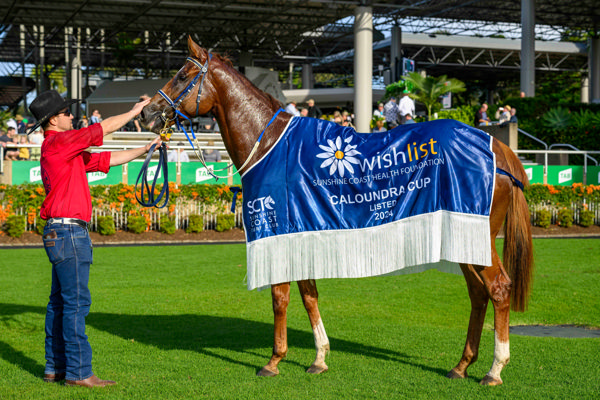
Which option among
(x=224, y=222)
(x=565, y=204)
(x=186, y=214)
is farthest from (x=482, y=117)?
(x=186, y=214)

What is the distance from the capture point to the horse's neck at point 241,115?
5141mm

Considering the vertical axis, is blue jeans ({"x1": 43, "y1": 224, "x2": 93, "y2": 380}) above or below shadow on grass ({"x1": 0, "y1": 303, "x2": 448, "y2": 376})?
above

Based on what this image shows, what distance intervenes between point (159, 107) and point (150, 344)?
2225mm

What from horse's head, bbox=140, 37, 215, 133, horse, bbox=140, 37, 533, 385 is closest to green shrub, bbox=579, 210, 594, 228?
horse, bbox=140, 37, 533, 385

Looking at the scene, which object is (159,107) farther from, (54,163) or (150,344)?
(150,344)

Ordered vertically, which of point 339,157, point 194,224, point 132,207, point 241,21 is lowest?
point 194,224

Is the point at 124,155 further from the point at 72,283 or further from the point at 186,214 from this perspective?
the point at 186,214

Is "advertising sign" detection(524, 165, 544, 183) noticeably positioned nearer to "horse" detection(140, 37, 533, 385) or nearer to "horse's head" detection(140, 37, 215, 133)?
"horse" detection(140, 37, 533, 385)

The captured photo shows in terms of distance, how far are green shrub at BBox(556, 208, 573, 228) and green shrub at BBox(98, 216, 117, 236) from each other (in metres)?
11.8

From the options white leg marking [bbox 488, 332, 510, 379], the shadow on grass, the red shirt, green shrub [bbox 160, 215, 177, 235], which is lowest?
the shadow on grass

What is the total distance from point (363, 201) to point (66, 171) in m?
2.20

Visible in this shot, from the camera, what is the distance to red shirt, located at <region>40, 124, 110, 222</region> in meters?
4.51

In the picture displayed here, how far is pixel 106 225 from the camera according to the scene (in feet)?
50.6

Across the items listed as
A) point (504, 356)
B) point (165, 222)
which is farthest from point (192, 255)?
point (504, 356)
